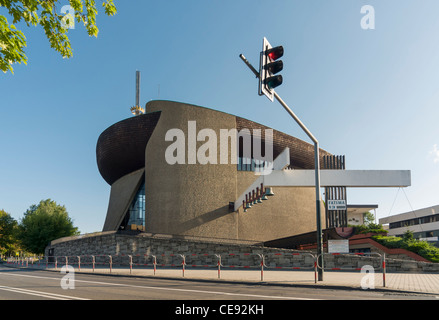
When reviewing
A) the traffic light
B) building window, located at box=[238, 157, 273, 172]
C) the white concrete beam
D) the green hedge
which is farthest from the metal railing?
building window, located at box=[238, 157, 273, 172]

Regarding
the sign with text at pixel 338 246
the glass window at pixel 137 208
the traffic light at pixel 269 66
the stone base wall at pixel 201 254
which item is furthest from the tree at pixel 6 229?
the traffic light at pixel 269 66

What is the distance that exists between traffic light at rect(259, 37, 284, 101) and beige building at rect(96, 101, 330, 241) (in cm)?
2477

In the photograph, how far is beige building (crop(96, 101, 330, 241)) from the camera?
32500mm

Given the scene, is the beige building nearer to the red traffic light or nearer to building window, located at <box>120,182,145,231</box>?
building window, located at <box>120,182,145,231</box>

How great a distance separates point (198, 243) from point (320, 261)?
12.9 meters

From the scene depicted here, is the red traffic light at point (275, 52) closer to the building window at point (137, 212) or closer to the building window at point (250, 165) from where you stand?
the building window at point (250, 165)

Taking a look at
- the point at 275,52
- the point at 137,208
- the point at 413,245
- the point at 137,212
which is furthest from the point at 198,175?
the point at 275,52

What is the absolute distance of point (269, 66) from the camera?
8562 millimetres

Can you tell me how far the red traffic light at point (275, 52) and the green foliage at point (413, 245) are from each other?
54.0 ft

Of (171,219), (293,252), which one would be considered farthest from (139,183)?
(293,252)

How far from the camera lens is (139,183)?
37.0 meters

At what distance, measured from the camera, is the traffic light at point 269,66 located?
8.48 meters

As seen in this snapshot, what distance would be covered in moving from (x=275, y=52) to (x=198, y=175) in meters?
25.2
